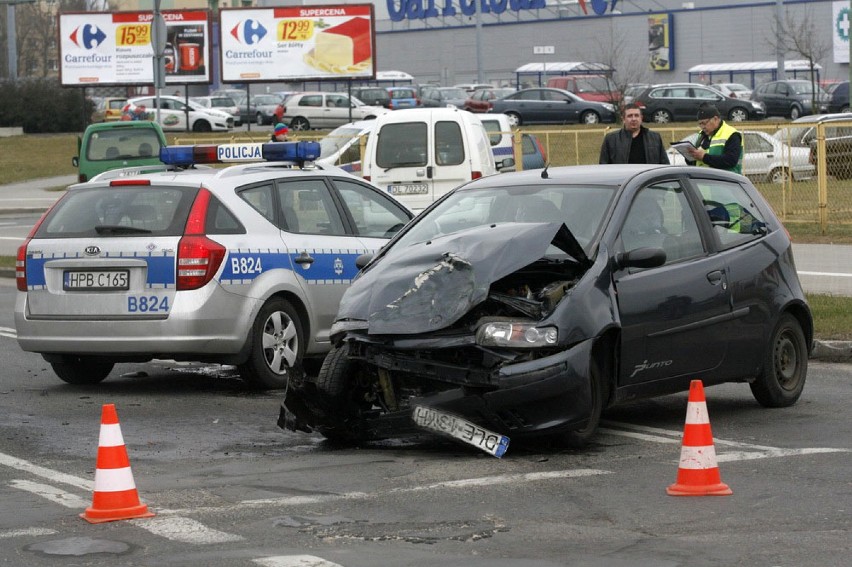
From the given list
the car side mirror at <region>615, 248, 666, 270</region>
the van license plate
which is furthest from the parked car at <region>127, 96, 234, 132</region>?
the car side mirror at <region>615, 248, 666, 270</region>

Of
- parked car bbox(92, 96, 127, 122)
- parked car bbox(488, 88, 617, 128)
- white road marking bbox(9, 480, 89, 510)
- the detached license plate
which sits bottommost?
white road marking bbox(9, 480, 89, 510)

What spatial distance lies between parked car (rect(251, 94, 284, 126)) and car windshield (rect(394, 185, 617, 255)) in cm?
5279

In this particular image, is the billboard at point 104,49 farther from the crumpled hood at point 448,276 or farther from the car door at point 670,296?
the crumpled hood at point 448,276

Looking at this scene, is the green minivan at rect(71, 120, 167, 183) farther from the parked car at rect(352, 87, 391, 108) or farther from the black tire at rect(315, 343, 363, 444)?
the parked car at rect(352, 87, 391, 108)

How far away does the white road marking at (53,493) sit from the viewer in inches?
269

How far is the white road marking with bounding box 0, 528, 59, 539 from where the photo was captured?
6.14 meters

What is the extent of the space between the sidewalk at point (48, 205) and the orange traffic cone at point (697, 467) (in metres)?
5.09

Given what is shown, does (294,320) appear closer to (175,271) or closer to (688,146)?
(175,271)

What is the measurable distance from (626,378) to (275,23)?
157 ft

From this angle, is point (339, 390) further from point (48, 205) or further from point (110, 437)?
point (48, 205)

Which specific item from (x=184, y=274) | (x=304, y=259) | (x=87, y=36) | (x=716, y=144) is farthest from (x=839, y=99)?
(x=184, y=274)

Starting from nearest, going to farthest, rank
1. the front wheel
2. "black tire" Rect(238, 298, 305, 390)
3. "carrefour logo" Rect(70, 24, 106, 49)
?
"black tire" Rect(238, 298, 305, 390) < the front wheel < "carrefour logo" Rect(70, 24, 106, 49)

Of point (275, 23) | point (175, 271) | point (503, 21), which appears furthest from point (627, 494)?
point (503, 21)

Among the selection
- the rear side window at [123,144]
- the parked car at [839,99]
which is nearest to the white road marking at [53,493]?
the rear side window at [123,144]
